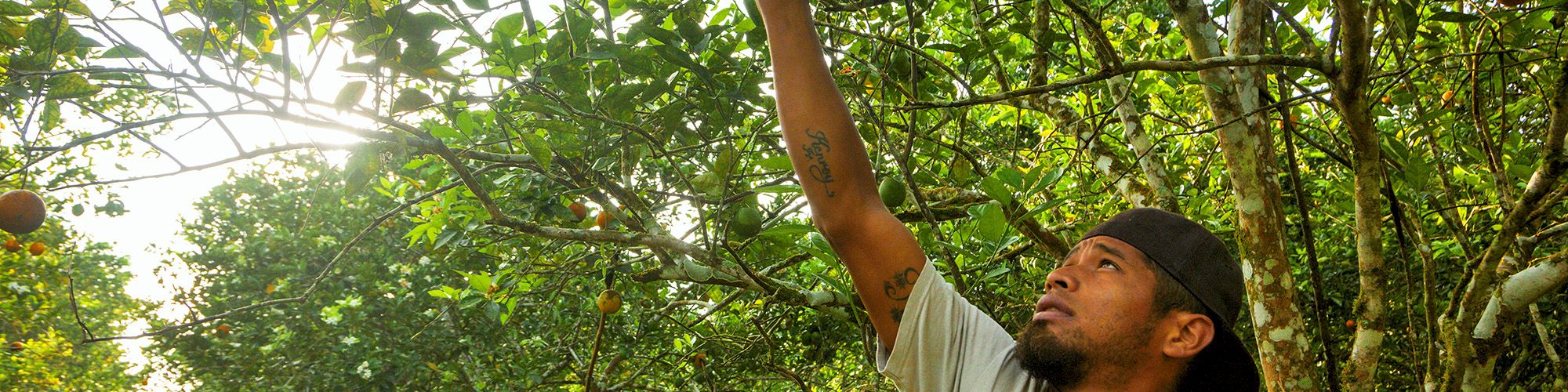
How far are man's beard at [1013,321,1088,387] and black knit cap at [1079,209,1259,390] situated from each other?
0.65 feet

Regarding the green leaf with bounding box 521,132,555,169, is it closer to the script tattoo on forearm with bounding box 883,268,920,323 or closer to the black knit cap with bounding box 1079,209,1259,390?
the script tattoo on forearm with bounding box 883,268,920,323

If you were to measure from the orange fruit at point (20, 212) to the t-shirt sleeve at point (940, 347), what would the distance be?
9.12ft

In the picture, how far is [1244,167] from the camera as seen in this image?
7.99 ft

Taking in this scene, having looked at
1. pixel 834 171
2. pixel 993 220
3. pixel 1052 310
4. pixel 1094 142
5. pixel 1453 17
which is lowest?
pixel 1052 310

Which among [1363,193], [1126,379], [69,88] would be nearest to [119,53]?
[69,88]

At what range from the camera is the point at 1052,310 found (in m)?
1.47

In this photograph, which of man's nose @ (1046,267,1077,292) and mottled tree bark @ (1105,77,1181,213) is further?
mottled tree bark @ (1105,77,1181,213)

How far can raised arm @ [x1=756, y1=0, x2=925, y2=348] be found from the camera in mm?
1375

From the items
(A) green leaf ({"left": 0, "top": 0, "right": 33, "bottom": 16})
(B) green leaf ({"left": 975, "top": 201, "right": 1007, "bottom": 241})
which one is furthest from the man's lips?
(A) green leaf ({"left": 0, "top": 0, "right": 33, "bottom": 16})

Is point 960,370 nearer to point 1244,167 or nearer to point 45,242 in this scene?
point 1244,167

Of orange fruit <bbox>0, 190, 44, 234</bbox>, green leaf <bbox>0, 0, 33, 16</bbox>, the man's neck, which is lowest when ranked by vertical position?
the man's neck

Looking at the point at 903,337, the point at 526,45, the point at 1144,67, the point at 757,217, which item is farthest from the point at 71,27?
the point at 1144,67

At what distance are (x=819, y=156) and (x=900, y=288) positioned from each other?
0.23m

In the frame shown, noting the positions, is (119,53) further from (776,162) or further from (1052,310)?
(1052,310)
